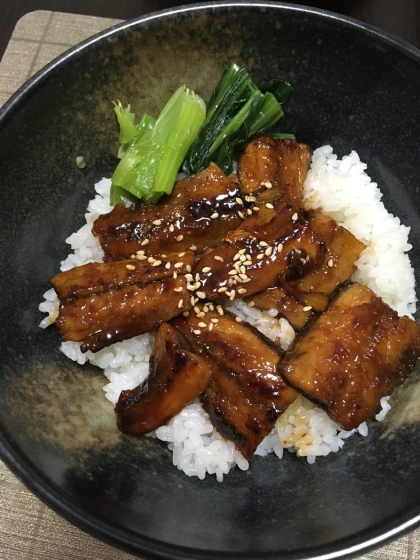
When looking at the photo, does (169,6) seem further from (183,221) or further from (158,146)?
(183,221)

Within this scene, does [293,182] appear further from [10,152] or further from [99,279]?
[10,152]

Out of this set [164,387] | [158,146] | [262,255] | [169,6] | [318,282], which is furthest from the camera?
[169,6]

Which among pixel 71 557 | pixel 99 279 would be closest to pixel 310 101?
pixel 99 279

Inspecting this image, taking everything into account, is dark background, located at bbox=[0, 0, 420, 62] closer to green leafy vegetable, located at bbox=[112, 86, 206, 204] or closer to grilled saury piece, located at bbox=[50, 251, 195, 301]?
green leafy vegetable, located at bbox=[112, 86, 206, 204]

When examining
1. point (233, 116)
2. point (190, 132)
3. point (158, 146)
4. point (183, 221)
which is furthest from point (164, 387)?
point (233, 116)

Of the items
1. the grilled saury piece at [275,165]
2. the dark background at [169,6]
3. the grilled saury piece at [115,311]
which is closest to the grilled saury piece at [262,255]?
the grilled saury piece at [115,311]

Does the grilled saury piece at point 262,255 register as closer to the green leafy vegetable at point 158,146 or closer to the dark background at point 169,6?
the green leafy vegetable at point 158,146
